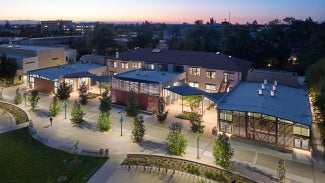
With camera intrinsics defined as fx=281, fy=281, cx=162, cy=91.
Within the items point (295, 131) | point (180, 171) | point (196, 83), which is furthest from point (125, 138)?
point (196, 83)

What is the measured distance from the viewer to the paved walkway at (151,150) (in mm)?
20547

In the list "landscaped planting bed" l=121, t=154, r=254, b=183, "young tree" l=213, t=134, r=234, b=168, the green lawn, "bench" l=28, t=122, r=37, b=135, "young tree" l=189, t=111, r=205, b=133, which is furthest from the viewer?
"young tree" l=189, t=111, r=205, b=133

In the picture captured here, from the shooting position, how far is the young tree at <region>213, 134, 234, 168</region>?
2102 cm

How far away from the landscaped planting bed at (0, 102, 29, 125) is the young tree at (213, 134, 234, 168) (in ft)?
74.7

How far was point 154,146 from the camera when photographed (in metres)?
25.8

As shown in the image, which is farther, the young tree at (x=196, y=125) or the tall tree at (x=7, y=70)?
the tall tree at (x=7, y=70)

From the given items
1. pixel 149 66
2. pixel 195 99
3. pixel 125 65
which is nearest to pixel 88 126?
pixel 195 99

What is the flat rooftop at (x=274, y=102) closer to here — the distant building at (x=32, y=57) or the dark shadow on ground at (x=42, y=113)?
the dark shadow on ground at (x=42, y=113)

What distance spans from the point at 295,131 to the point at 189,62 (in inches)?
906

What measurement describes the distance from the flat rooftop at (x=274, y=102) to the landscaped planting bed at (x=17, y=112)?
22493mm

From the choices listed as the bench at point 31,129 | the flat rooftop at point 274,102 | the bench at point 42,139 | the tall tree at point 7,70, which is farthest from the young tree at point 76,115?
the tall tree at point 7,70

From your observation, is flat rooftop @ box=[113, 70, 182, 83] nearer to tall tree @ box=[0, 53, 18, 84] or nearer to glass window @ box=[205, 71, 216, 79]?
glass window @ box=[205, 71, 216, 79]

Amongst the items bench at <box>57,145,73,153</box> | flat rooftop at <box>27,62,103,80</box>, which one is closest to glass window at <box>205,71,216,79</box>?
flat rooftop at <box>27,62,103,80</box>

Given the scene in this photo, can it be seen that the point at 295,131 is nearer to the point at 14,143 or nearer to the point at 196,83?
the point at 196,83
